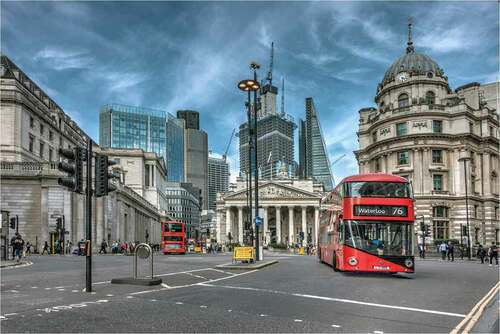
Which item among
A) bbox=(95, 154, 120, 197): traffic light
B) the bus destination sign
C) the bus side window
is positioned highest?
bbox=(95, 154, 120, 197): traffic light

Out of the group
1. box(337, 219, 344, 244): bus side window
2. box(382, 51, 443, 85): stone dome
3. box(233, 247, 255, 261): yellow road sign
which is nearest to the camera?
box(337, 219, 344, 244): bus side window

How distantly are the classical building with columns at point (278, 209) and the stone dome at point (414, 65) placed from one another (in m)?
49.6

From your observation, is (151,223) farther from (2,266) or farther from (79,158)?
(79,158)

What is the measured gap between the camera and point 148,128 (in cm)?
18375

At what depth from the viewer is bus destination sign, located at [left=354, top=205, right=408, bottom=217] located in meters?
19.7

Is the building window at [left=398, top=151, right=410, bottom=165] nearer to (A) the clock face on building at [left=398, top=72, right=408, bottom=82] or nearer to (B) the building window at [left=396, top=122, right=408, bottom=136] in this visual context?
(B) the building window at [left=396, top=122, right=408, bottom=136]

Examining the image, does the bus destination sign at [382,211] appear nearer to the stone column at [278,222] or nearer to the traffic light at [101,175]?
the traffic light at [101,175]

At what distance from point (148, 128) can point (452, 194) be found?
443ft

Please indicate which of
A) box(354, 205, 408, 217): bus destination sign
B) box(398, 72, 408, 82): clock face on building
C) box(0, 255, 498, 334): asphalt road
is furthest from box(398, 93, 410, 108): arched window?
box(0, 255, 498, 334): asphalt road

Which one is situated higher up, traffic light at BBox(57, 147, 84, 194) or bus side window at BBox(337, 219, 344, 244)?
traffic light at BBox(57, 147, 84, 194)

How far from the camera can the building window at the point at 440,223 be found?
63375 millimetres

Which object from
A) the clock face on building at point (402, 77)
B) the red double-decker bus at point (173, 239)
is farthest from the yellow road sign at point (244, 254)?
the clock face on building at point (402, 77)

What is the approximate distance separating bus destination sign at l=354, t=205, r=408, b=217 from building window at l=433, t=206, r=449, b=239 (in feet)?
154

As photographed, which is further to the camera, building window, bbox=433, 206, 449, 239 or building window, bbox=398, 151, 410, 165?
building window, bbox=398, 151, 410, 165
